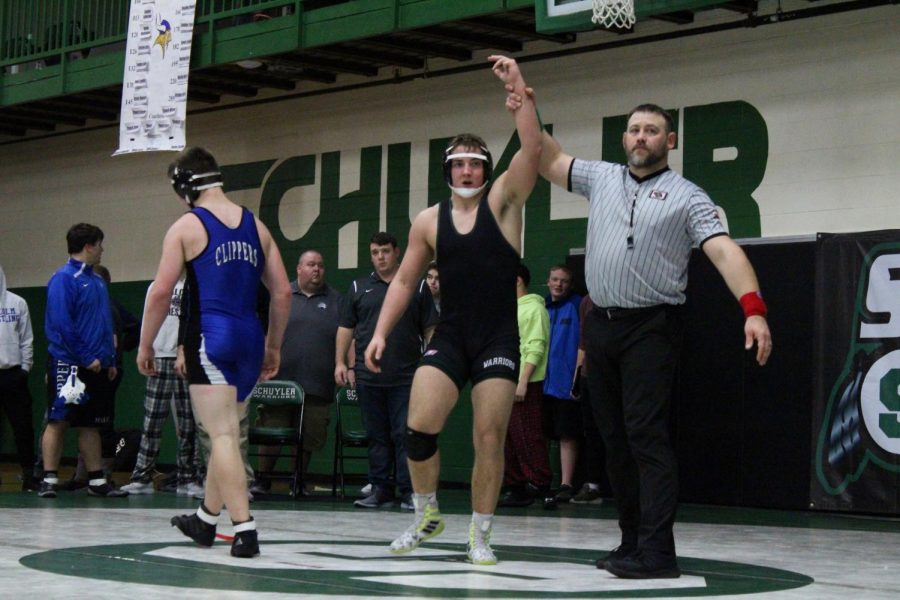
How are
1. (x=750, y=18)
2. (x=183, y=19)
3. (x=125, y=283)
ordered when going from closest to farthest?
1. (x=750, y=18)
2. (x=183, y=19)
3. (x=125, y=283)

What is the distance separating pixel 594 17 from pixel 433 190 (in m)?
3.67

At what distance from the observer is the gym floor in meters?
4.94

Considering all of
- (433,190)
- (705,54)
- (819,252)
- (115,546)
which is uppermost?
(705,54)

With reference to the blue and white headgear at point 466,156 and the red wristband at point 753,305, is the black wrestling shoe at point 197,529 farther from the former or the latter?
the red wristband at point 753,305

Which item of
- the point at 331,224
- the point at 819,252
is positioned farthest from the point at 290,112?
the point at 819,252

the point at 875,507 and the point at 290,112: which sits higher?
the point at 290,112

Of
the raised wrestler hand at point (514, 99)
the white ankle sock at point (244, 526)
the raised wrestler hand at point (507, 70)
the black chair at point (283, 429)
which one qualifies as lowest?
the white ankle sock at point (244, 526)

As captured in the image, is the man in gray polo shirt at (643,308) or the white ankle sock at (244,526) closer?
the man in gray polo shirt at (643,308)

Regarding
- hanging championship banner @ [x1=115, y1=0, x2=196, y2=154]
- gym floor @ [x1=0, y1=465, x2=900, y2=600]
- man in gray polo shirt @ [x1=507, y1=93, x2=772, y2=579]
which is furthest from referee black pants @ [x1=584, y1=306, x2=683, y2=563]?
hanging championship banner @ [x1=115, y1=0, x2=196, y2=154]

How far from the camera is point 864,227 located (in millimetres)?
10305

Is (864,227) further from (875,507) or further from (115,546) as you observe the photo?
(115,546)

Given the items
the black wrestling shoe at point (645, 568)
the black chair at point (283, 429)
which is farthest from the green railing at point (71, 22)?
the black wrestling shoe at point (645, 568)

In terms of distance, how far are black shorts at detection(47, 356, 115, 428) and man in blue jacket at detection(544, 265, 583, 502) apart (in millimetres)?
3380

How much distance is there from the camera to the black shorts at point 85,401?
10.1m
